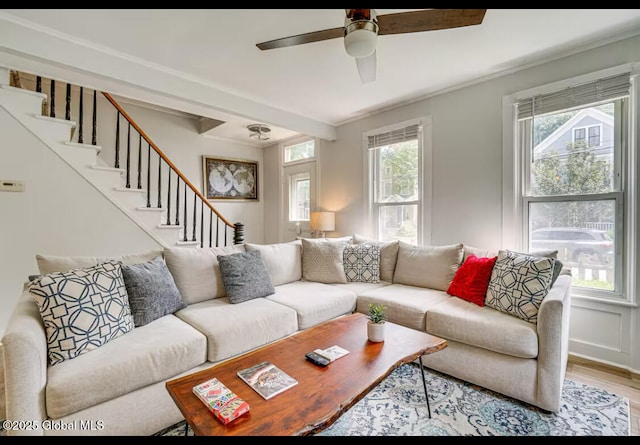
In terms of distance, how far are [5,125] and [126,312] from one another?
2.02 metres

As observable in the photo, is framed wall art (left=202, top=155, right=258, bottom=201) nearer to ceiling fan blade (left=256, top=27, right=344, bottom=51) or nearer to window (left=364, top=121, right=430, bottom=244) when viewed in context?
window (left=364, top=121, right=430, bottom=244)

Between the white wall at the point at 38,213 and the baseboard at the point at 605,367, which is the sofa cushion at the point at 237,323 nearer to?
the white wall at the point at 38,213

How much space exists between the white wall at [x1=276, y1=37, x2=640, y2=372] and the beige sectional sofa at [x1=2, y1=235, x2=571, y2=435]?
50 cm

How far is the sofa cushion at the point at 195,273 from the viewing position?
2316 mm

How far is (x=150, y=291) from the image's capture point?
6.44 feet

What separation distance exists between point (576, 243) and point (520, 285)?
3.03ft

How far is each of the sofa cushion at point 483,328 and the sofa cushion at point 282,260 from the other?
1.42 metres

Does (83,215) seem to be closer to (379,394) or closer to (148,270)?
(148,270)

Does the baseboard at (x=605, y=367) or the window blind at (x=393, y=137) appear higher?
the window blind at (x=393, y=137)

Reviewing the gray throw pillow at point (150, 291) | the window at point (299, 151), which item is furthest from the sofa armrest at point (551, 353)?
the window at point (299, 151)

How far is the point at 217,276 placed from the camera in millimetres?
2504

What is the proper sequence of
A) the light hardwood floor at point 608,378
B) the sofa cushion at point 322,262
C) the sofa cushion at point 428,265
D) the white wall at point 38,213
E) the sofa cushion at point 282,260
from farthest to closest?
1. the sofa cushion at point 322,262
2. the sofa cushion at point 282,260
3. the sofa cushion at point 428,265
4. the white wall at point 38,213
5. the light hardwood floor at point 608,378

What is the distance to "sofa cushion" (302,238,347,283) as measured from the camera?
3148mm
